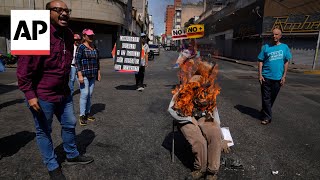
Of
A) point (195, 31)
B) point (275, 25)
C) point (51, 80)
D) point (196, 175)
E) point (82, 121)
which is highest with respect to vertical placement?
point (275, 25)

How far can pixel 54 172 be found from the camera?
10.7ft

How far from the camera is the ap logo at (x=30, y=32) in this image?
115 inches

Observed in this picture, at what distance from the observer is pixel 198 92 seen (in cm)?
356

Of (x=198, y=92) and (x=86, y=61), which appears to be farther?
(x=86, y=61)

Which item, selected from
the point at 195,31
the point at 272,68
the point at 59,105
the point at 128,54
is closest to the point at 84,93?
the point at 59,105

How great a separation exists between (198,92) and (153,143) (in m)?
1.54

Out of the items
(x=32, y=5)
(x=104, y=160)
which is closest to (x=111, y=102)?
(x=104, y=160)

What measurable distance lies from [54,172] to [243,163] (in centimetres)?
262

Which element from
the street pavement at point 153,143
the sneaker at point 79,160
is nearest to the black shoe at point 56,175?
the street pavement at point 153,143

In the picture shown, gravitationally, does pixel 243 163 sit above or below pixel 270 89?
below

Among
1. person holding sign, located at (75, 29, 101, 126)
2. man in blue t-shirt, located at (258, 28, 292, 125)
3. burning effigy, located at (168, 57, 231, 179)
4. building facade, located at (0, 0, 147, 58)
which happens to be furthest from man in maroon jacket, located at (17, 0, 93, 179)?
building facade, located at (0, 0, 147, 58)

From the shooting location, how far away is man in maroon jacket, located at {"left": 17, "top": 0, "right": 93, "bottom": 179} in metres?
2.88

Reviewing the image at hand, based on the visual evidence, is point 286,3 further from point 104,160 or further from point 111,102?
point 104,160

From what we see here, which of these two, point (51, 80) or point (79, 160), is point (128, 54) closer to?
point (79, 160)
